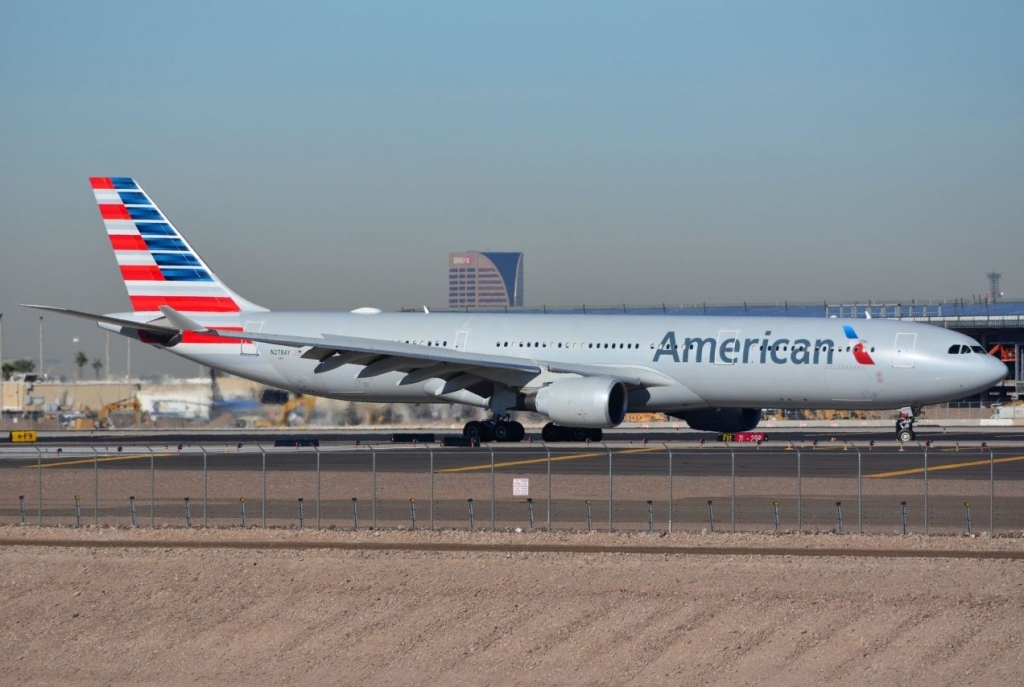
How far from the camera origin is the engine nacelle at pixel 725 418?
156ft

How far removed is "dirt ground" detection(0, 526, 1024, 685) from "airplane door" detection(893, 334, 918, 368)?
17.6 m

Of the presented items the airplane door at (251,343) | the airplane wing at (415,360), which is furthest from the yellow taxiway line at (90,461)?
the airplane door at (251,343)

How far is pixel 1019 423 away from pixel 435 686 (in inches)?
1924

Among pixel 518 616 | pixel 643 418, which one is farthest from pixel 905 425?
pixel 643 418

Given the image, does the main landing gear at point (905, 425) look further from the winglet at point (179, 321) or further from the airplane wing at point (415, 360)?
the winglet at point (179, 321)

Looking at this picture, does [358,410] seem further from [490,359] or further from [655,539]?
[655,539]

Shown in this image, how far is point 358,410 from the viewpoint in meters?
59.9

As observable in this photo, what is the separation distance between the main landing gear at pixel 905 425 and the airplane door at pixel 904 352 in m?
3.50

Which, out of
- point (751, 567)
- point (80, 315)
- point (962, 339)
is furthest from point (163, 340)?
point (751, 567)

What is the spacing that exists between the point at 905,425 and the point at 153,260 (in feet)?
91.1

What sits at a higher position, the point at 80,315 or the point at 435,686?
the point at 80,315

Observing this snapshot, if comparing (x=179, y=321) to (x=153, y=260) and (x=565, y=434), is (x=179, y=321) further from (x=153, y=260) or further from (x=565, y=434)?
(x=565, y=434)

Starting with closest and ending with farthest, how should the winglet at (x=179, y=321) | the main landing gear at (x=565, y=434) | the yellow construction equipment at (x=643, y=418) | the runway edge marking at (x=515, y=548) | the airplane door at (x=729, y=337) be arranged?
the runway edge marking at (x=515, y=548)
the airplane door at (x=729, y=337)
the main landing gear at (x=565, y=434)
the winglet at (x=179, y=321)
the yellow construction equipment at (x=643, y=418)

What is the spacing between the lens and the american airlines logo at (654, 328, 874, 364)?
42969 millimetres
